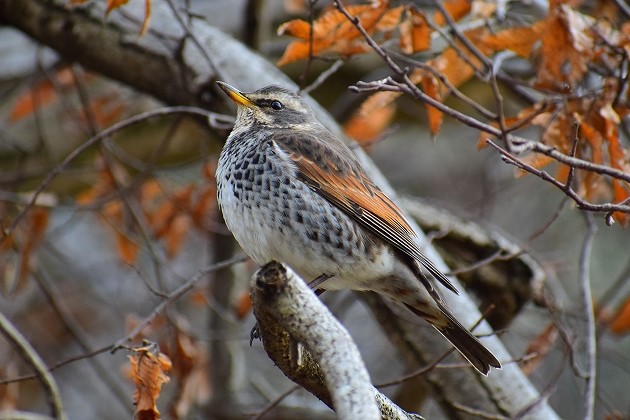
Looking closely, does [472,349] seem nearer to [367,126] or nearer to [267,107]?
[267,107]

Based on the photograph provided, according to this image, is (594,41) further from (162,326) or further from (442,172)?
(442,172)

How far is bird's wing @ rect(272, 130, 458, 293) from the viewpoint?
3992 mm

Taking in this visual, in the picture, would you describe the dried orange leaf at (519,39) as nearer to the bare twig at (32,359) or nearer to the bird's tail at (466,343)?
the bird's tail at (466,343)

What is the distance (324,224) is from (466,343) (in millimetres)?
868

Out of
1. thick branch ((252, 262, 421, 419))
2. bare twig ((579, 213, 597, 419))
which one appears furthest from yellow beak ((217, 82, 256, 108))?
bare twig ((579, 213, 597, 419))

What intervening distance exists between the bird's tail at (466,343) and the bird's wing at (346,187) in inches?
12.4

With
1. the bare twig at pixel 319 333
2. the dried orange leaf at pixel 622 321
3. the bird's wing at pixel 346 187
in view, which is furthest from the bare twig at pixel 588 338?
the bare twig at pixel 319 333

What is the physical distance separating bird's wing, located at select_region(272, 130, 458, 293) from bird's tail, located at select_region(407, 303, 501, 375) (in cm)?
31

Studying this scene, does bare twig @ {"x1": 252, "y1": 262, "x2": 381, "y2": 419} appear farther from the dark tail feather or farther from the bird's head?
the bird's head

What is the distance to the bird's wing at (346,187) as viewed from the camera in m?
3.99

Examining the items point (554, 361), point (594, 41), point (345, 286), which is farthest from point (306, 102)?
point (554, 361)

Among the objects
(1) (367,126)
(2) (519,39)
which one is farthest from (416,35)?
(1) (367,126)

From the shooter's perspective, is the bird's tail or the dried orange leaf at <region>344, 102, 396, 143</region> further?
the dried orange leaf at <region>344, 102, 396, 143</region>

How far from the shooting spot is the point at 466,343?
3.99 meters
